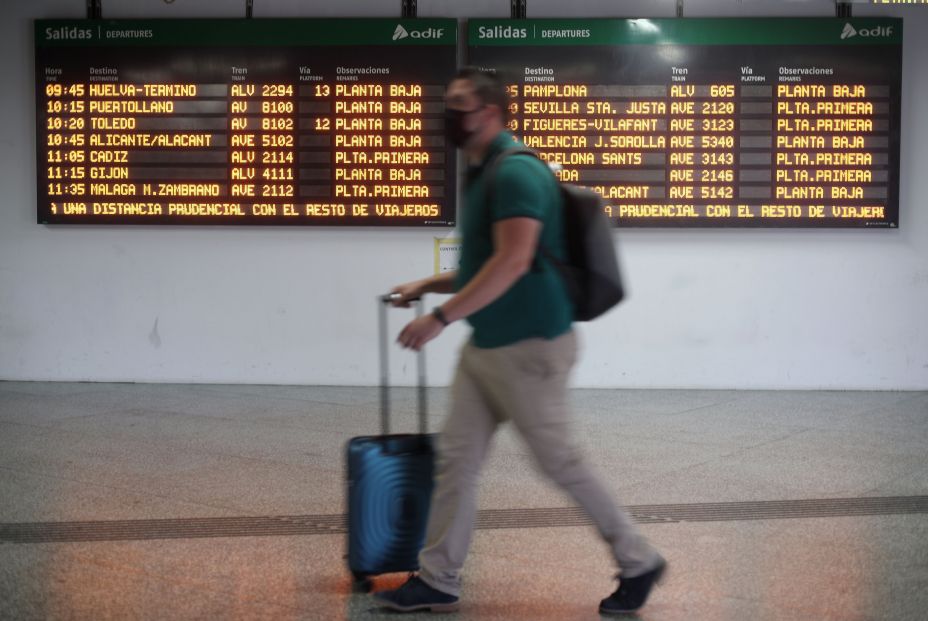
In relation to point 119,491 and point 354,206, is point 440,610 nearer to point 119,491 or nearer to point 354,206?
point 119,491

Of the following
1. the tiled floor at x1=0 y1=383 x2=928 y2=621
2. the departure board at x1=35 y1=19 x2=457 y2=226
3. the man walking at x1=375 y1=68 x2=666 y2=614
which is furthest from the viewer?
the departure board at x1=35 y1=19 x2=457 y2=226

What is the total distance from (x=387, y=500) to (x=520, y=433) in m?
0.57

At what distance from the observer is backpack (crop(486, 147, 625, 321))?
3189 mm

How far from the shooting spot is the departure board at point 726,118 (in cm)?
799

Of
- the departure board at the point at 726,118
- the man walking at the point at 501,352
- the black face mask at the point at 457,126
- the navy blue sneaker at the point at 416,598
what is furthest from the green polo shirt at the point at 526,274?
the departure board at the point at 726,118

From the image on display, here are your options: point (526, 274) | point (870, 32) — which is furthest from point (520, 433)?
point (870, 32)

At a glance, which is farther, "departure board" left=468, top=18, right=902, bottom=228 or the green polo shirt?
"departure board" left=468, top=18, right=902, bottom=228

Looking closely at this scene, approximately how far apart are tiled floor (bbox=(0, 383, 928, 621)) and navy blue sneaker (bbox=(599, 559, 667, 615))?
6 cm

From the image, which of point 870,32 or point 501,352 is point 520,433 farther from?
point 870,32

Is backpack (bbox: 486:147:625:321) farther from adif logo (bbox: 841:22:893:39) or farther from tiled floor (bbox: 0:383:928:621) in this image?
adif logo (bbox: 841:22:893:39)

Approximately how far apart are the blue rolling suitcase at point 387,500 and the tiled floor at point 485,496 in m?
0.14

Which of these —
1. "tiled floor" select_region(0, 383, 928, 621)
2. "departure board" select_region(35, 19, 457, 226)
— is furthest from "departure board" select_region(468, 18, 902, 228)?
"tiled floor" select_region(0, 383, 928, 621)

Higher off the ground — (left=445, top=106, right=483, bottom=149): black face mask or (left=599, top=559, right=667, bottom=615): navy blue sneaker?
(left=445, top=106, right=483, bottom=149): black face mask

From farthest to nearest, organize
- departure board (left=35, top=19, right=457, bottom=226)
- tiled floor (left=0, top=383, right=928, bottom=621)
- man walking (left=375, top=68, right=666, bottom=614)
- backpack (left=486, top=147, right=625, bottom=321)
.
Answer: departure board (left=35, top=19, right=457, bottom=226) < tiled floor (left=0, top=383, right=928, bottom=621) < backpack (left=486, top=147, right=625, bottom=321) < man walking (left=375, top=68, right=666, bottom=614)
